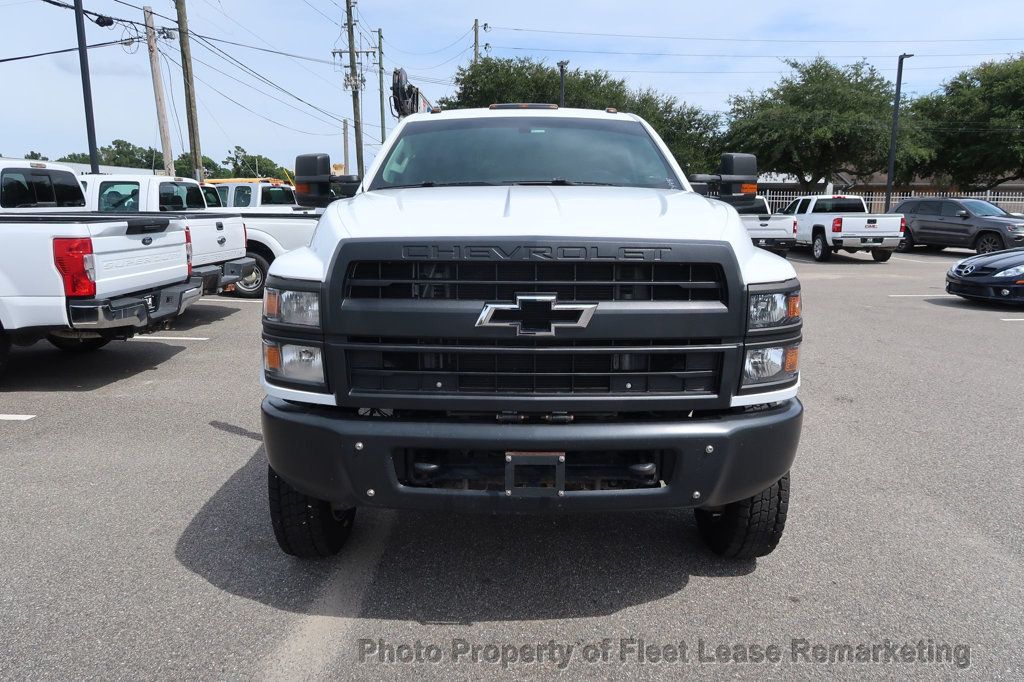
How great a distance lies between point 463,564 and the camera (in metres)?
3.30

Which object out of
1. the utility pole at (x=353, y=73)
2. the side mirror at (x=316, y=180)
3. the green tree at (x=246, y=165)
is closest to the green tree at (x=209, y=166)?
the green tree at (x=246, y=165)

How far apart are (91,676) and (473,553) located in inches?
59.9

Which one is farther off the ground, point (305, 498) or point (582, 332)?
point (582, 332)

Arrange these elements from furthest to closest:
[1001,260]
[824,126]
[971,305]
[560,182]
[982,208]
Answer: [824,126] → [982,208] → [971,305] → [1001,260] → [560,182]

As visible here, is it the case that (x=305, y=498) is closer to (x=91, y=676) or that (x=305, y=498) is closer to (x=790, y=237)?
(x=91, y=676)

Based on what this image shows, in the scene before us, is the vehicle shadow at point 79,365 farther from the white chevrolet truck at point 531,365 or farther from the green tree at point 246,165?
the green tree at point 246,165

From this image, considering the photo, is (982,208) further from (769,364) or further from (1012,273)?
(769,364)

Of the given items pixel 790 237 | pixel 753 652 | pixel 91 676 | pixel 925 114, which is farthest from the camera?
pixel 925 114

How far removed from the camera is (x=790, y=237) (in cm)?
1927

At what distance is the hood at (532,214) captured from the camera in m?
2.70

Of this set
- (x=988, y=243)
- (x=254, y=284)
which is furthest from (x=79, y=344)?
(x=988, y=243)

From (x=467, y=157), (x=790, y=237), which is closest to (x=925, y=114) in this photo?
(x=790, y=237)

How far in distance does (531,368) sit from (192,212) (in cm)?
839

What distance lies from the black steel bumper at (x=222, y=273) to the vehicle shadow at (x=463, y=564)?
5.27 meters
